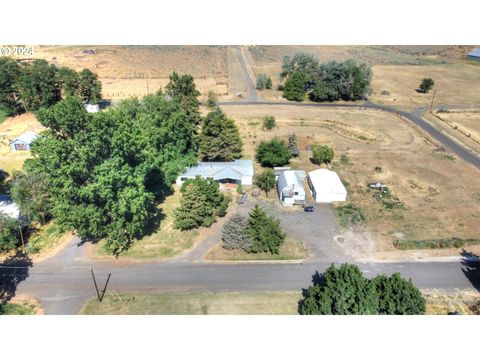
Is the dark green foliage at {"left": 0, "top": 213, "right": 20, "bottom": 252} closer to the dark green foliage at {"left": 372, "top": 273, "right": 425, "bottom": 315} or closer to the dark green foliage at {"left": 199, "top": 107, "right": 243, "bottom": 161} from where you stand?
the dark green foliage at {"left": 199, "top": 107, "right": 243, "bottom": 161}

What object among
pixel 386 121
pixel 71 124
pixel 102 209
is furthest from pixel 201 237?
pixel 386 121

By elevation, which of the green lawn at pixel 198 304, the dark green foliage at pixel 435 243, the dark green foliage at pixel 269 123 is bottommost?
the green lawn at pixel 198 304

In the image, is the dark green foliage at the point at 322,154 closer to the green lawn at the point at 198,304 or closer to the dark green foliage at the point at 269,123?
the dark green foliage at the point at 269,123

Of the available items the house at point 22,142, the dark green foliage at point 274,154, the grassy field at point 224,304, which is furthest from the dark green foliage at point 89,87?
the grassy field at point 224,304

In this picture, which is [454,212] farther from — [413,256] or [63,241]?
[63,241]

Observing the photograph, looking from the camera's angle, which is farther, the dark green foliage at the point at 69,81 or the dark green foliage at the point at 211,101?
the dark green foliage at the point at 69,81

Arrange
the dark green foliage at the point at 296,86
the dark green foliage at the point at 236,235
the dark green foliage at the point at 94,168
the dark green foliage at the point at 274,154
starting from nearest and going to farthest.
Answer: the dark green foliage at the point at 94,168 → the dark green foliage at the point at 236,235 → the dark green foliage at the point at 274,154 → the dark green foliage at the point at 296,86

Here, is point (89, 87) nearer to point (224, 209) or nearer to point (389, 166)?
point (224, 209)

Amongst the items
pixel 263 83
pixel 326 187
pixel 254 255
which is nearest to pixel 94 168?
pixel 254 255
